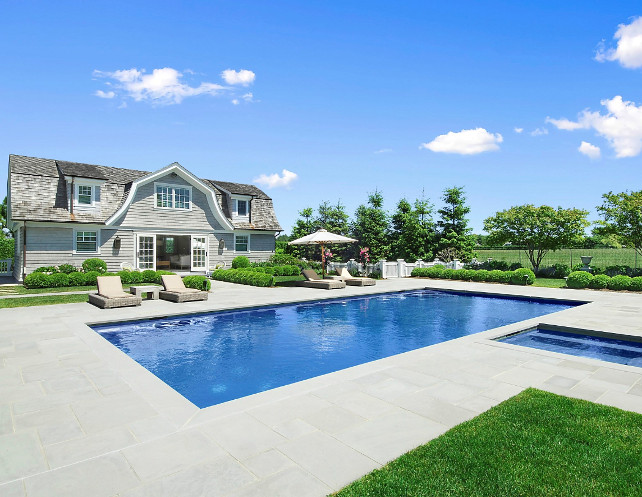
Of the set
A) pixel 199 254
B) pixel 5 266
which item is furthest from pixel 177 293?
pixel 5 266

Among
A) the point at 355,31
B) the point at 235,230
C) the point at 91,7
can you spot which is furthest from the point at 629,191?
the point at 91,7

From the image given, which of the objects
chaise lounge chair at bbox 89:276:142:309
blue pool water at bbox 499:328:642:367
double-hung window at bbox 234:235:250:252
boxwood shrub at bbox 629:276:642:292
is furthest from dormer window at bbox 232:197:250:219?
boxwood shrub at bbox 629:276:642:292

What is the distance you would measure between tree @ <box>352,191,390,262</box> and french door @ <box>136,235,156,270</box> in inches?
550

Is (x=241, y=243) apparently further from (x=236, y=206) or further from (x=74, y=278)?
(x=74, y=278)

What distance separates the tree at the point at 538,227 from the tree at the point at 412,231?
13.2 ft

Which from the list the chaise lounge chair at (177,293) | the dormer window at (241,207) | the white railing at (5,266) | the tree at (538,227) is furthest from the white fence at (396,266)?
the white railing at (5,266)

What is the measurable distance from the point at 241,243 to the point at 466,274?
13.8 m

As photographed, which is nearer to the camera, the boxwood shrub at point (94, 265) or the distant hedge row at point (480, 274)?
the boxwood shrub at point (94, 265)

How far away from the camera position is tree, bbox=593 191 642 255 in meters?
20.6

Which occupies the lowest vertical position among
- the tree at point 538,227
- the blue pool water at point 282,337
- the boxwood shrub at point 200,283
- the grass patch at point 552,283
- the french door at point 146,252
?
the blue pool water at point 282,337

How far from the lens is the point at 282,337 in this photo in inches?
364

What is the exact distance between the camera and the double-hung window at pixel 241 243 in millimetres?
24859

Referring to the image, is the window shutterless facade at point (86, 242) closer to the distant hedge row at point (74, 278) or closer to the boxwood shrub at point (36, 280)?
the distant hedge row at point (74, 278)

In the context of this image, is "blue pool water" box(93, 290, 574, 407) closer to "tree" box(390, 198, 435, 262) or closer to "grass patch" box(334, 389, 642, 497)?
"grass patch" box(334, 389, 642, 497)
